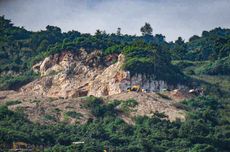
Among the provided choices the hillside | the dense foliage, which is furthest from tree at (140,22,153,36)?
the dense foliage

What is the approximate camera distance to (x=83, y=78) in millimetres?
87000

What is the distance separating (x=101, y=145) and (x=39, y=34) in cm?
3620

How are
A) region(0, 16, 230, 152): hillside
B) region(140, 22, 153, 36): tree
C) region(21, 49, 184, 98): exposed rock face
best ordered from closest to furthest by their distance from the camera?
region(0, 16, 230, 152): hillside, region(21, 49, 184, 98): exposed rock face, region(140, 22, 153, 36): tree

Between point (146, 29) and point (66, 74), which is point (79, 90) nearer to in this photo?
point (66, 74)

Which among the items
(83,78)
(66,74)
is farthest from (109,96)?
(66,74)

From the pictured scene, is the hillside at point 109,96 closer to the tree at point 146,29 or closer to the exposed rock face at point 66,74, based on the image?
the exposed rock face at point 66,74

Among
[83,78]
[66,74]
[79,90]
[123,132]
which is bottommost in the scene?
[123,132]

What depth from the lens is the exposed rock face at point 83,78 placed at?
84.7 meters

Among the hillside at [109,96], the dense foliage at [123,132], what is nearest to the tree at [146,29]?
the hillside at [109,96]

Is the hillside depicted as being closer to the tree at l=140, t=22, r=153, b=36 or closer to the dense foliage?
the dense foliage

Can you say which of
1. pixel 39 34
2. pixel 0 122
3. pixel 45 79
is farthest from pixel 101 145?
pixel 39 34

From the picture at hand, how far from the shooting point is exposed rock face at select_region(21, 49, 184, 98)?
84688mm

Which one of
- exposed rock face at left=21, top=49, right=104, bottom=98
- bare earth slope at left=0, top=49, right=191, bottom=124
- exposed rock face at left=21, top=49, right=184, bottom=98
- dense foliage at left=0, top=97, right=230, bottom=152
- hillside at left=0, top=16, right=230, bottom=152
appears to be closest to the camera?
dense foliage at left=0, top=97, right=230, bottom=152

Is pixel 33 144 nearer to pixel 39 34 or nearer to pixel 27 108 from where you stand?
pixel 27 108
